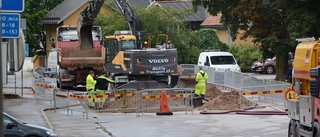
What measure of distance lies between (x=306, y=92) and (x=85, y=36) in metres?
21.0

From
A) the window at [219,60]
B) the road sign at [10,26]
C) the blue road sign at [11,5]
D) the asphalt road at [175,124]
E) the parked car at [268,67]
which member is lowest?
the asphalt road at [175,124]

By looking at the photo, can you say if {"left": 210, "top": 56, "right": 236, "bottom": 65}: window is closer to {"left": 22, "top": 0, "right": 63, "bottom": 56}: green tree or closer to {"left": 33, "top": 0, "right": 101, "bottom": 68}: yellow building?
{"left": 22, "top": 0, "right": 63, "bottom": 56}: green tree


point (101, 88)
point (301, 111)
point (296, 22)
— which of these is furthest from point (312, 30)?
point (301, 111)

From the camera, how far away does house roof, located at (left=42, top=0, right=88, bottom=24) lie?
66.7m

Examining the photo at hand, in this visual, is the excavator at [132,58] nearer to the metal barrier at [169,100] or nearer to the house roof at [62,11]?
the metal barrier at [169,100]

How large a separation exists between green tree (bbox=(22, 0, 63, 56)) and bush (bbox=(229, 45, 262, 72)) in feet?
56.0

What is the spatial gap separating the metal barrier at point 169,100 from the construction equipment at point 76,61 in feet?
32.6

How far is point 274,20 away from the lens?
41469 mm

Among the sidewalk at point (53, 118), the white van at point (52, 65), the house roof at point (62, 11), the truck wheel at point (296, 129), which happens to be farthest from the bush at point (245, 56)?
the truck wheel at point (296, 129)

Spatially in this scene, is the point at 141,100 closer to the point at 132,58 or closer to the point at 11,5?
the point at 132,58

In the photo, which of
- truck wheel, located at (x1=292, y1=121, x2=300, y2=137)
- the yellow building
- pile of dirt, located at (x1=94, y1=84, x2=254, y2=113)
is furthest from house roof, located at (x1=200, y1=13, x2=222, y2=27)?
truck wheel, located at (x1=292, y1=121, x2=300, y2=137)

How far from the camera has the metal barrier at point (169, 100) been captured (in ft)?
94.1

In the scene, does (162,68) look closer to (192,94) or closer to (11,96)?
(192,94)

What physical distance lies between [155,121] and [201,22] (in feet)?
170
